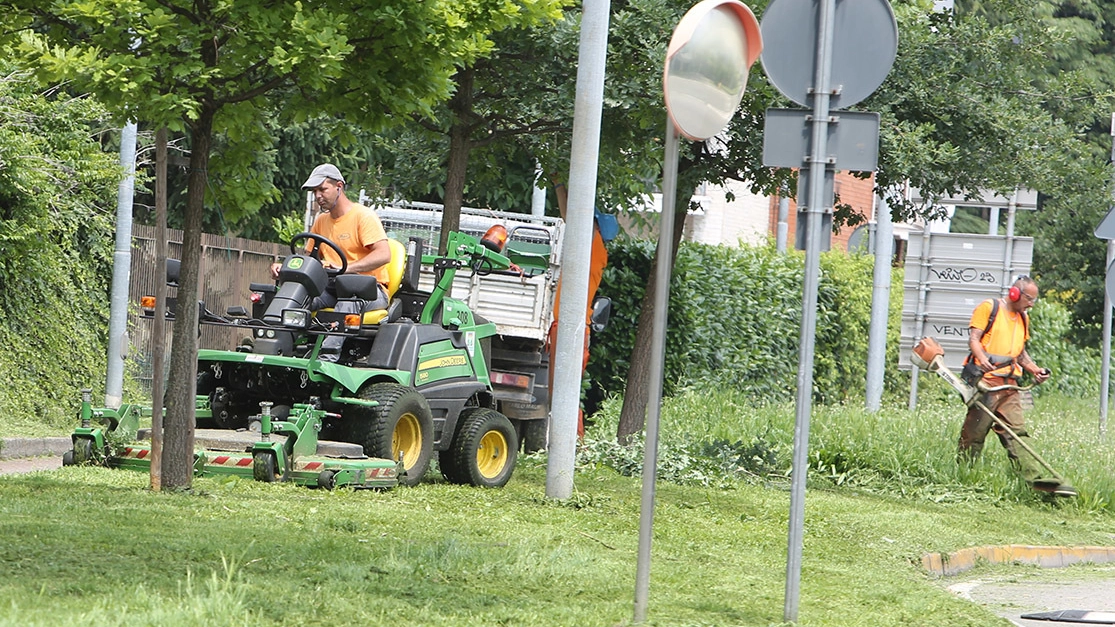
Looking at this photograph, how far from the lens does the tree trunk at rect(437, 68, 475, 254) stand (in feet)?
44.8

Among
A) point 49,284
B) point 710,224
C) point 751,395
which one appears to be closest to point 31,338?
point 49,284

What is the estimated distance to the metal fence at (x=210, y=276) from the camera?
19.7m

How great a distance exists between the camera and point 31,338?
1662 centimetres

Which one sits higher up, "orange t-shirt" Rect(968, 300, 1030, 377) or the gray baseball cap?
the gray baseball cap

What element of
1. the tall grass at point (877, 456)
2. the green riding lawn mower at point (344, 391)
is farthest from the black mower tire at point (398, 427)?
the tall grass at point (877, 456)

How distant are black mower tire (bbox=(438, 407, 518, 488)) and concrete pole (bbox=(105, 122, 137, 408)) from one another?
6.19m

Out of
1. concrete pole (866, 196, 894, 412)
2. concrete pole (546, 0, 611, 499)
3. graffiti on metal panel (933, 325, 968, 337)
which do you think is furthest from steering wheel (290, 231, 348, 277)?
concrete pole (866, 196, 894, 412)

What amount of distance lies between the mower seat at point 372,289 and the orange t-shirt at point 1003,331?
624 centimetres

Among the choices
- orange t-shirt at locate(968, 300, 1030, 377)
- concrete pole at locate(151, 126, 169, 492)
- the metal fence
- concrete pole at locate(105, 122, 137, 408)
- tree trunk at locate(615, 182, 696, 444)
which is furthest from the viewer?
the metal fence

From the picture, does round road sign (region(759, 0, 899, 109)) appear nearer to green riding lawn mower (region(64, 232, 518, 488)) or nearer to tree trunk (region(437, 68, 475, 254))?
green riding lawn mower (region(64, 232, 518, 488))

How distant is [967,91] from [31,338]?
374 inches

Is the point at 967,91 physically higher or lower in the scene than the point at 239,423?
higher

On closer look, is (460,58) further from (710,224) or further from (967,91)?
(710,224)

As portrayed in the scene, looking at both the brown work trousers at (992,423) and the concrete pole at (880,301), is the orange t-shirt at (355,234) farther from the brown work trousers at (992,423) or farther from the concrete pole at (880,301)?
the concrete pole at (880,301)
